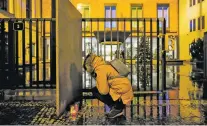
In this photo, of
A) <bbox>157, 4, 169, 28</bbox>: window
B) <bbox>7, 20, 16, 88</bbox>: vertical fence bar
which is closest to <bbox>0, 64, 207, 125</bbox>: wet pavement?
<bbox>7, 20, 16, 88</bbox>: vertical fence bar

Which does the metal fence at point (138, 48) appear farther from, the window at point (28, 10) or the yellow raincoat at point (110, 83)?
the window at point (28, 10)

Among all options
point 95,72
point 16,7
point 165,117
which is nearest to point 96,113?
point 95,72

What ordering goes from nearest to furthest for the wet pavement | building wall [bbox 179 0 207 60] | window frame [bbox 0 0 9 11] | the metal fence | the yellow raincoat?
1. the wet pavement
2. the yellow raincoat
3. the metal fence
4. window frame [bbox 0 0 9 11]
5. building wall [bbox 179 0 207 60]

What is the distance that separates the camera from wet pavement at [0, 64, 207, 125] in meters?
5.05

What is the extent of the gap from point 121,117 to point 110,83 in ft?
1.97

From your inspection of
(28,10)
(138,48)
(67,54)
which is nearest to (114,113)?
(67,54)

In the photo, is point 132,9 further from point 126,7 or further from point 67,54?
point 67,54

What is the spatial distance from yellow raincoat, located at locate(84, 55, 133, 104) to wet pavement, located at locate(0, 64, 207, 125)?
38cm

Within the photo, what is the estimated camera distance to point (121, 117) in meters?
5.37

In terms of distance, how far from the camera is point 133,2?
3525cm

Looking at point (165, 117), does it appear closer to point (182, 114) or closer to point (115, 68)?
point (182, 114)

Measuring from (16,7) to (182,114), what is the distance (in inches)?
617

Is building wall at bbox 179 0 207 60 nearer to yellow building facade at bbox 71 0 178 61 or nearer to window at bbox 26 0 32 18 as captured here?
yellow building facade at bbox 71 0 178 61

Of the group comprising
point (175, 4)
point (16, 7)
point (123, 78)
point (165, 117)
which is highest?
point (175, 4)
